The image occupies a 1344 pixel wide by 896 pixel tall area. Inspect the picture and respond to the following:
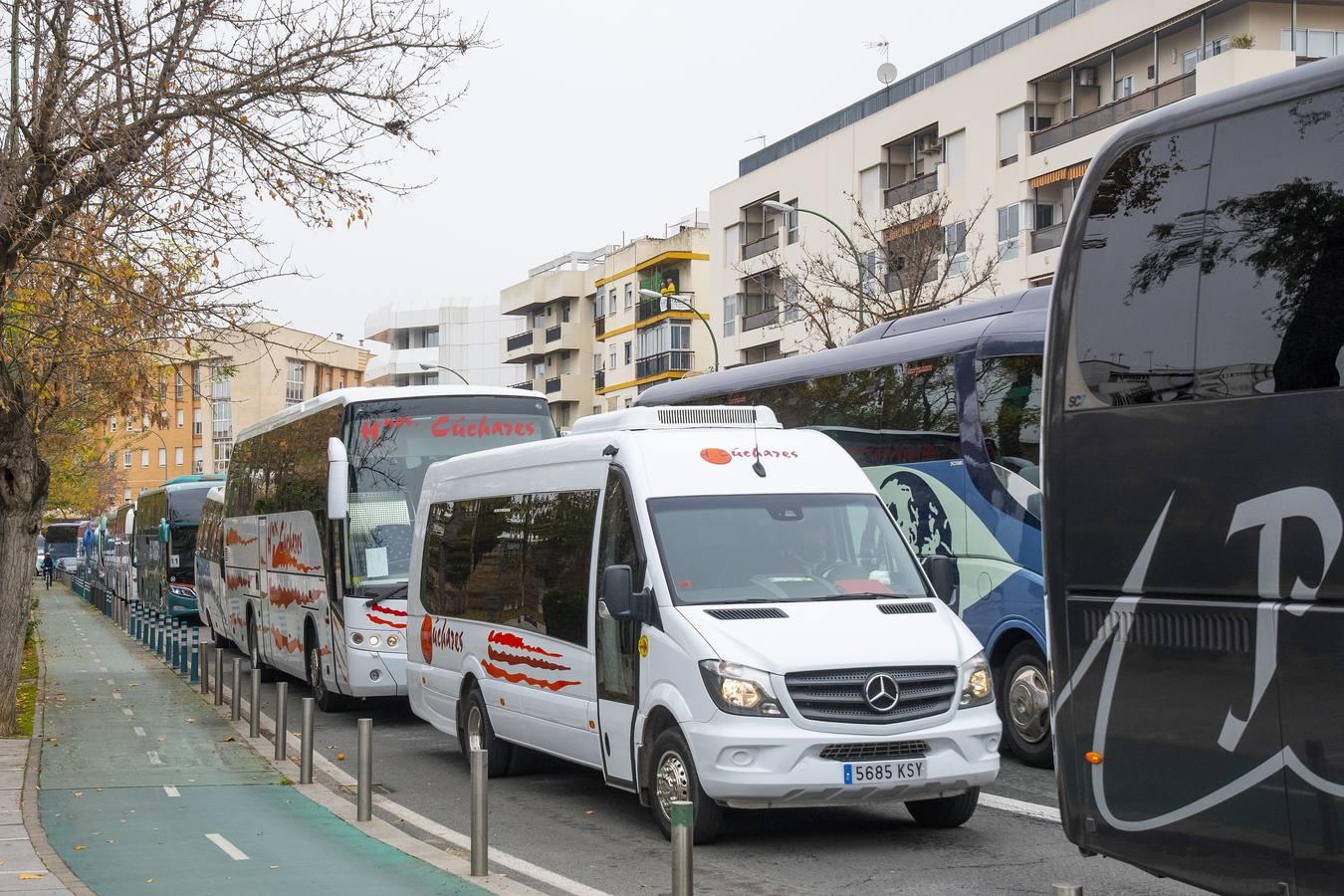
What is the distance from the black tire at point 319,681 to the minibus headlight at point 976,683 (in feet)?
34.3

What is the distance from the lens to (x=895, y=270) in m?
36.0

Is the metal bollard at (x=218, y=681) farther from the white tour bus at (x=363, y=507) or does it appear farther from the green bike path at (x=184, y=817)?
the white tour bus at (x=363, y=507)

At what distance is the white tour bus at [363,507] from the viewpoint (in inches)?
682

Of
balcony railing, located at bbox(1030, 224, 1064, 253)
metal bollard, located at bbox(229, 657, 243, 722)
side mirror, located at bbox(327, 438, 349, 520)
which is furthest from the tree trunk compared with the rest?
balcony railing, located at bbox(1030, 224, 1064, 253)

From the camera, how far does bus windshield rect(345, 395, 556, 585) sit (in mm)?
17438

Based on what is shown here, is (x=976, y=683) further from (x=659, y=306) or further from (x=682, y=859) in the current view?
(x=659, y=306)

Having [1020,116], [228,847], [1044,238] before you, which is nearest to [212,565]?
[228,847]

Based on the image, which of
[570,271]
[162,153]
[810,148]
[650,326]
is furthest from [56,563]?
[162,153]

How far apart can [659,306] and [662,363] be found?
2953mm

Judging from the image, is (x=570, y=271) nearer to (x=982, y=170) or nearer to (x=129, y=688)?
(x=982, y=170)

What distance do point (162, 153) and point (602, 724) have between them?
694 cm

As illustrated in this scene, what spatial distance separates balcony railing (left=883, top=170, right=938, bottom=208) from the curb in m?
32.5

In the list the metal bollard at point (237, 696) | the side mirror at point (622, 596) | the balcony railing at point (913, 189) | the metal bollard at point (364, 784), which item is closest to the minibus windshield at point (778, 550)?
the side mirror at point (622, 596)

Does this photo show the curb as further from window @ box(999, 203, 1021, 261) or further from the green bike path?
window @ box(999, 203, 1021, 261)
